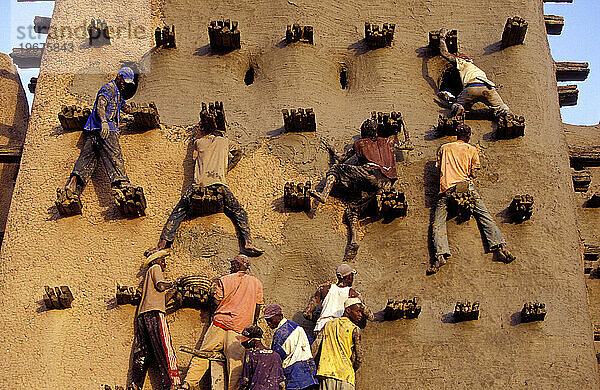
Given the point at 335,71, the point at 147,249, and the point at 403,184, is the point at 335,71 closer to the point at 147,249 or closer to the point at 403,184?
the point at 403,184

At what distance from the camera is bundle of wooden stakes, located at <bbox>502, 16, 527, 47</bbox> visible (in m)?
16.0

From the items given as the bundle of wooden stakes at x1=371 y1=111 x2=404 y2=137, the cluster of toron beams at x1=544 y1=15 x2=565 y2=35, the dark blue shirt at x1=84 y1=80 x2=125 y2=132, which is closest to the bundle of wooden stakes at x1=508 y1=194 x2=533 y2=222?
the bundle of wooden stakes at x1=371 y1=111 x2=404 y2=137

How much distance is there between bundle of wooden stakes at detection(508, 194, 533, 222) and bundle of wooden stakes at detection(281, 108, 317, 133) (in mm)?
3204

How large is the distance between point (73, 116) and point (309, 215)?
3921mm

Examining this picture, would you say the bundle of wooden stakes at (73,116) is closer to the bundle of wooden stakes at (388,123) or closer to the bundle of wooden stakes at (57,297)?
the bundle of wooden stakes at (57,297)

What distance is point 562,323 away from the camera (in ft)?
40.8

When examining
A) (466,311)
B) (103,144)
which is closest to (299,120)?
(103,144)

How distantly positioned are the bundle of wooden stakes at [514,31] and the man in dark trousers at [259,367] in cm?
744

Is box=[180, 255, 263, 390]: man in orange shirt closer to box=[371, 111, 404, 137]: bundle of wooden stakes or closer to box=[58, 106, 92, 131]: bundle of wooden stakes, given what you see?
box=[371, 111, 404, 137]: bundle of wooden stakes

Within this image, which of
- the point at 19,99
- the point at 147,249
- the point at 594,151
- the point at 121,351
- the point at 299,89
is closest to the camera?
the point at 121,351

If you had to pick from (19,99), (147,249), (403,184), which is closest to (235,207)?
(147,249)

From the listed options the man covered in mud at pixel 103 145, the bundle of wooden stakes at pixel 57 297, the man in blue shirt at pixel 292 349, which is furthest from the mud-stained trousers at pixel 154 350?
the man covered in mud at pixel 103 145

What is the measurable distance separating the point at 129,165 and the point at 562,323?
255 inches

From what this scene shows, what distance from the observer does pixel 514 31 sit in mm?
16078
